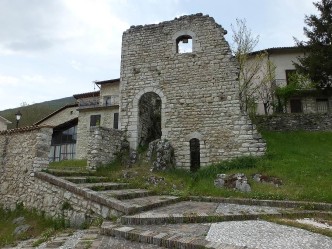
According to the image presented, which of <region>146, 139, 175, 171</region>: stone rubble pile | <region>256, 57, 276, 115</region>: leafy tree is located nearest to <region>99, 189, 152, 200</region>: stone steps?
<region>146, 139, 175, 171</region>: stone rubble pile

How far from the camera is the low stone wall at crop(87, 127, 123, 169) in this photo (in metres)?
11.1

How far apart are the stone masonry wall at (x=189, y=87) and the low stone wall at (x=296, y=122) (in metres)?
6.04

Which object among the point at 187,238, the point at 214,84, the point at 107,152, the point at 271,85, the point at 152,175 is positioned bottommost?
the point at 187,238

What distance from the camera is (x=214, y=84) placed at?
476 inches

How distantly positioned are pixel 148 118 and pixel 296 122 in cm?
907

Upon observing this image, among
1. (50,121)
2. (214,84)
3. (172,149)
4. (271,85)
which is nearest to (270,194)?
(172,149)

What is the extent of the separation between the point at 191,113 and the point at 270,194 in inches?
208

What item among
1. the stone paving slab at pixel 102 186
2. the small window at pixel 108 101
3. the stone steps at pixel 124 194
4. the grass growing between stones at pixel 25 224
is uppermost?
the small window at pixel 108 101

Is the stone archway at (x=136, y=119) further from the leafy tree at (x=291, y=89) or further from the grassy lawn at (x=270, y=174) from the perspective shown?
the leafy tree at (x=291, y=89)

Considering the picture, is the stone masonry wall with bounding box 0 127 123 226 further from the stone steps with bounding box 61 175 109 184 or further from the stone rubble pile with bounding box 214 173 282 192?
the stone rubble pile with bounding box 214 173 282 192

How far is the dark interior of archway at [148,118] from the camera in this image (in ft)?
43.6

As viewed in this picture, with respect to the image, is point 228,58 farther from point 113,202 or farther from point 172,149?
point 113,202

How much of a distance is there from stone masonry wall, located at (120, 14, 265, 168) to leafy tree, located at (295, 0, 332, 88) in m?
10.2

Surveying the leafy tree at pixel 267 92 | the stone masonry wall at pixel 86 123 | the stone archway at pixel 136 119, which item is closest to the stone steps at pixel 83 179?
the stone archway at pixel 136 119
